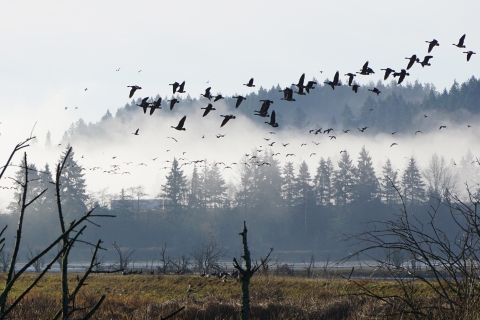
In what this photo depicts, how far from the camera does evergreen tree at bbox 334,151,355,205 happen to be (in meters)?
100

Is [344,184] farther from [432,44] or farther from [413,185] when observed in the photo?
[432,44]

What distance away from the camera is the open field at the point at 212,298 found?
17.6 metres

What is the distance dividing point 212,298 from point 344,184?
82.7 m

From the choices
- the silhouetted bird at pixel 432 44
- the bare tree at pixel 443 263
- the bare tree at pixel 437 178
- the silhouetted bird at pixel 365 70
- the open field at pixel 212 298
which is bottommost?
the open field at pixel 212 298

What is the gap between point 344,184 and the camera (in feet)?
332

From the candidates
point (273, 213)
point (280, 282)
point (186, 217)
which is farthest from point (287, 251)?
point (280, 282)

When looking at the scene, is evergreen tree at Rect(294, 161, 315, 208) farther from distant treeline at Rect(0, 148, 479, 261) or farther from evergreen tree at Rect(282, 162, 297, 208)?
evergreen tree at Rect(282, 162, 297, 208)

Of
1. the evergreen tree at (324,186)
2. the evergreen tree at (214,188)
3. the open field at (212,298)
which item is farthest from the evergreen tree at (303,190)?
the open field at (212,298)

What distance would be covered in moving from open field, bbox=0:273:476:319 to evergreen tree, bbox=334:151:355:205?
73894 mm

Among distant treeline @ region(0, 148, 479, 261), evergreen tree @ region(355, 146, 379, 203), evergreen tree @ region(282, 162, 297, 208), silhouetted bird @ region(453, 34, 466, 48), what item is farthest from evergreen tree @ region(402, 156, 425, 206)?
silhouetted bird @ region(453, 34, 466, 48)

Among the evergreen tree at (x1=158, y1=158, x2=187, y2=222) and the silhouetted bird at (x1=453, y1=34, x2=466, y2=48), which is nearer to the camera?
the silhouetted bird at (x1=453, y1=34, x2=466, y2=48)

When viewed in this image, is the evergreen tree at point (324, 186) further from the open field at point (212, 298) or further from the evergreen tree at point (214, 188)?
the open field at point (212, 298)

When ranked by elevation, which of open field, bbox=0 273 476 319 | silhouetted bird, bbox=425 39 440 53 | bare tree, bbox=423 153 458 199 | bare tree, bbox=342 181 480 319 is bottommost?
open field, bbox=0 273 476 319

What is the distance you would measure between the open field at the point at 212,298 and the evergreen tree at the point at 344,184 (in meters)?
73.9
